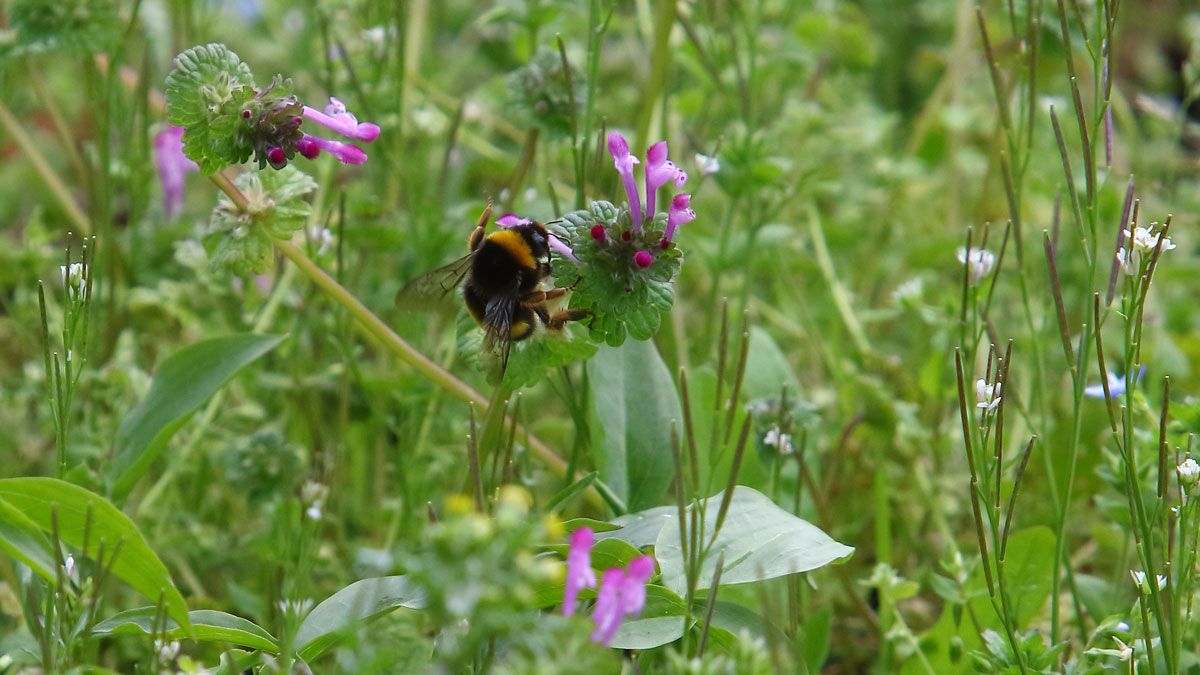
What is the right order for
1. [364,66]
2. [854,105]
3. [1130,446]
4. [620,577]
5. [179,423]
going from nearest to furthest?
[620,577], [1130,446], [179,423], [364,66], [854,105]

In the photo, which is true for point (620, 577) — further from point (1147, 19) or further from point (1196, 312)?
Result: point (1147, 19)

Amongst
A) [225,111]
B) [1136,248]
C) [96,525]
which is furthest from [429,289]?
[1136,248]

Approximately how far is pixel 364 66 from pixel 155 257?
1.68 feet

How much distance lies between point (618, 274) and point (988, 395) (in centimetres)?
37

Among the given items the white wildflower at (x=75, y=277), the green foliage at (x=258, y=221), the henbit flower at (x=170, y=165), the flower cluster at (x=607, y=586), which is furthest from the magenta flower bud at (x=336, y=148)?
the henbit flower at (x=170, y=165)

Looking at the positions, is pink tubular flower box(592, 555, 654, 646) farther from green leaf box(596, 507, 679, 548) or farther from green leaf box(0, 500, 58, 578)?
green leaf box(0, 500, 58, 578)

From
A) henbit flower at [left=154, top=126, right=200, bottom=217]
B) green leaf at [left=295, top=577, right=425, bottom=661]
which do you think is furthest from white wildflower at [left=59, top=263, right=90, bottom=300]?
henbit flower at [left=154, top=126, right=200, bottom=217]

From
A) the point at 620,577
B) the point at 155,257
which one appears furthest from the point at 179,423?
the point at 155,257

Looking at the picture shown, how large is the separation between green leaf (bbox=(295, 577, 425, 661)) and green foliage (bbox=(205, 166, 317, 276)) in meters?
0.38

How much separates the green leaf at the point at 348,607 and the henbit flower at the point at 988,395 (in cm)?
56

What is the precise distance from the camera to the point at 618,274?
1.23 meters

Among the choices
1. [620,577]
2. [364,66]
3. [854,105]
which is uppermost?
[854,105]

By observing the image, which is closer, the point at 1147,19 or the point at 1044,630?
the point at 1044,630

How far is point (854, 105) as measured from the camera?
3.12m
